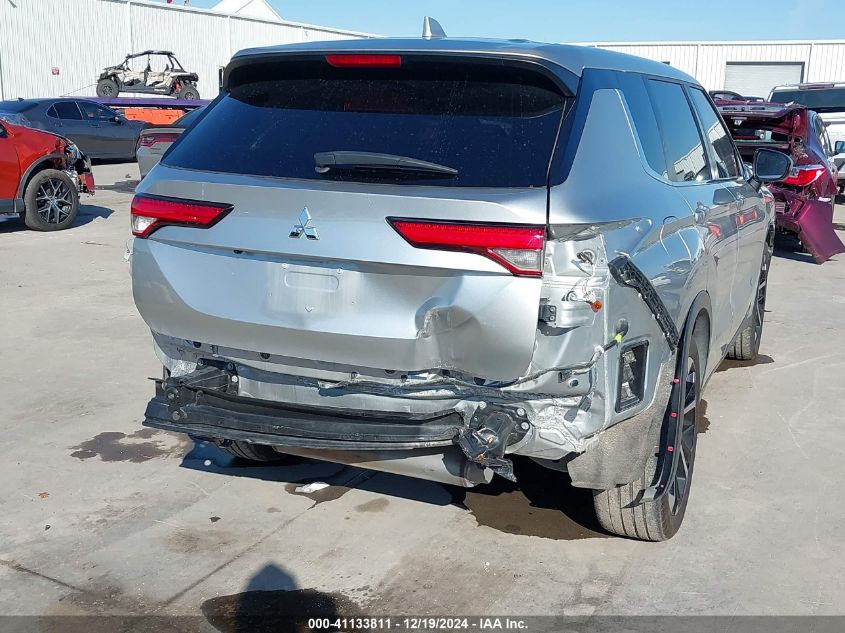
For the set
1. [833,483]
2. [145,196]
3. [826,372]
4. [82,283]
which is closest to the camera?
[145,196]

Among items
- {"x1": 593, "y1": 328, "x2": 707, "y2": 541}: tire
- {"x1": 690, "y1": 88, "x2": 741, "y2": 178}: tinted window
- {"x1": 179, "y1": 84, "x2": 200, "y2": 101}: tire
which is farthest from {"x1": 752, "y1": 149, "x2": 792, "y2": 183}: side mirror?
{"x1": 179, "y1": 84, "x2": 200, "y2": 101}: tire

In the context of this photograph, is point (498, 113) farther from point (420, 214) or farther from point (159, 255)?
point (159, 255)

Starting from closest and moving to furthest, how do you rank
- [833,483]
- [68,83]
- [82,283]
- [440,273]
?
[440,273] < [833,483] < [82,283] < [68,83]

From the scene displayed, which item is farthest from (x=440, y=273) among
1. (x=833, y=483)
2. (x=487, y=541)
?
(x=833, y=483)

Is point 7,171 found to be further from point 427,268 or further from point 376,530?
point 427,268

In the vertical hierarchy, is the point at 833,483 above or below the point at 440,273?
below

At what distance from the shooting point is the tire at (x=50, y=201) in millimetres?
11766

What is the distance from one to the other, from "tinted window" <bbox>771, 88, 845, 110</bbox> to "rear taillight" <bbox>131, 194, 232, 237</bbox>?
19.1 metres

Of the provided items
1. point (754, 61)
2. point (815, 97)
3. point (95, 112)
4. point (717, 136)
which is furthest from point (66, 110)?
point (754, 61)

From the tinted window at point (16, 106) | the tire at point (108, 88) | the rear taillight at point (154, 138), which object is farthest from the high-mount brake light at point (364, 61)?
the tire at point (108, 88)

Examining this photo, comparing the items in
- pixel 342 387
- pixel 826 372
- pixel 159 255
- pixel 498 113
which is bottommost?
pixel 826 372

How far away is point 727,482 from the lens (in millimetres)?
4520

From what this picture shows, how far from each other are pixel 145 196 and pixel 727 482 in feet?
9.96

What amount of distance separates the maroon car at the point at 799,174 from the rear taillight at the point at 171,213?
8068 mm
